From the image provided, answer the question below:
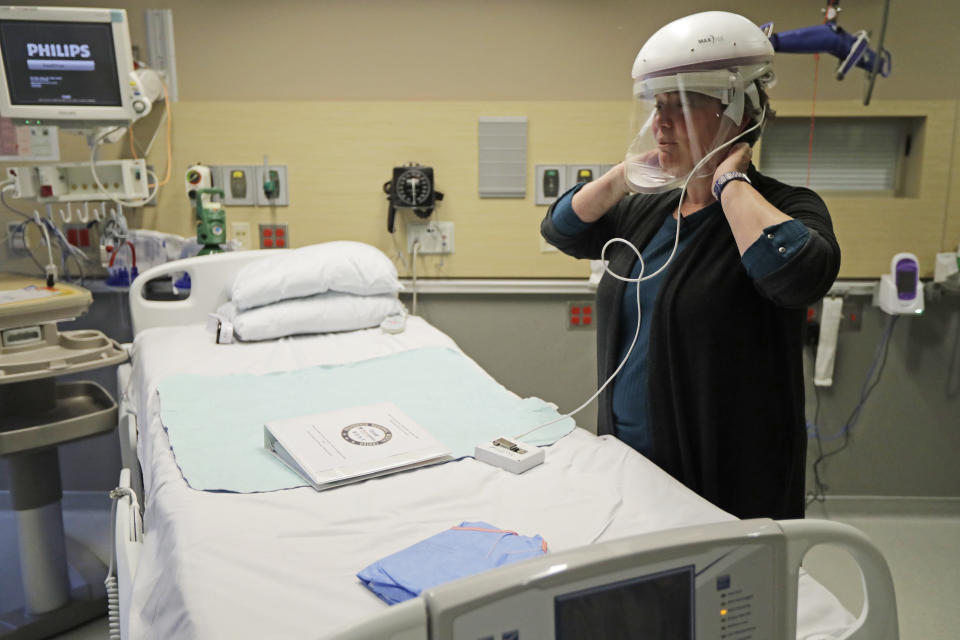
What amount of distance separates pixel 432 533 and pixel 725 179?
0.85 metres

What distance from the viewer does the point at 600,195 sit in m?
1.74

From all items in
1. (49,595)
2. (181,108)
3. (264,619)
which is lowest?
(49,595)

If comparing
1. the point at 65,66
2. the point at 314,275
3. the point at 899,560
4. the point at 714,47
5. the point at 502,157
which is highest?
the point at 65,66

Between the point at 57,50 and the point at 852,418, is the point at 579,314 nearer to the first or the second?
the point at 852,418

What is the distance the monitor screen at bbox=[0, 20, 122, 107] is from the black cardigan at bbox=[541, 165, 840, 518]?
2108 millimetres

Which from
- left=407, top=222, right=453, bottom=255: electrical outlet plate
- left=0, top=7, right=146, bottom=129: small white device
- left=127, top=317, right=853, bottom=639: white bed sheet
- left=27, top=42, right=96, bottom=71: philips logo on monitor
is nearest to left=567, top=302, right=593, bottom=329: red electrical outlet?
left=407, top=222, right=453, bottom=255: electrical outlet plate

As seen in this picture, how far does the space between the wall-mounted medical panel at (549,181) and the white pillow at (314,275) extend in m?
0.77

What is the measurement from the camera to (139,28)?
3004 mm

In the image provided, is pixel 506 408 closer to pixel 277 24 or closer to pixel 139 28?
pixel 277 24

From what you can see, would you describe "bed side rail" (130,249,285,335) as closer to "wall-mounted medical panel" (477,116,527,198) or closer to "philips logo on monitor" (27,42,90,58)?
"philips logo on monitor" (27,42,90,58)

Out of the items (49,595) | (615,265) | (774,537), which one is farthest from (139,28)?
(774,537)

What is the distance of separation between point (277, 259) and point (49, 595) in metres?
1.29

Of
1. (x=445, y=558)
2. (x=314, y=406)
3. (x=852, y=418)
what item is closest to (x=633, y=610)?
(x=445, y=558)

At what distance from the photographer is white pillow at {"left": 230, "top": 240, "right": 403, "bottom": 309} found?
2.55 meters
